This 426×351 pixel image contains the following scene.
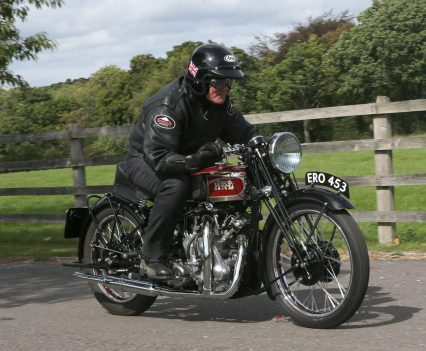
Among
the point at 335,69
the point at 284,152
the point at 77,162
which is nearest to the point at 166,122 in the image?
the point at 284,152

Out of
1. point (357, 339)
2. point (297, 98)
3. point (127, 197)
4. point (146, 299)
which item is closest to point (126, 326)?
point (146, 299)

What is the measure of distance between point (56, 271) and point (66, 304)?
1.93m

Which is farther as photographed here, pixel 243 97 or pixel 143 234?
pixel 243 97

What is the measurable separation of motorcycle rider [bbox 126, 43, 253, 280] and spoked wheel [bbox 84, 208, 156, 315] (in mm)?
390

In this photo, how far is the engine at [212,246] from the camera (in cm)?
549

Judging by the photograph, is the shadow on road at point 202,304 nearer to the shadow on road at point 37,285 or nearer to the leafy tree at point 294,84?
the shadow on road at point 37,285

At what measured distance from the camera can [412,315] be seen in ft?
18.5

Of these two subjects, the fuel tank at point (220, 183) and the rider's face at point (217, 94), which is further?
the rider's face at point (217, 94)

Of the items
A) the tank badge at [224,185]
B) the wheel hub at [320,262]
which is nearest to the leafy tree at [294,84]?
the tank badge at [224,185]

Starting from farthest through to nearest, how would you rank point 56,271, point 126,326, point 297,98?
1. point 297,98
2. point 56,271
3. point 126,326

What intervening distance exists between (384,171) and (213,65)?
452cm

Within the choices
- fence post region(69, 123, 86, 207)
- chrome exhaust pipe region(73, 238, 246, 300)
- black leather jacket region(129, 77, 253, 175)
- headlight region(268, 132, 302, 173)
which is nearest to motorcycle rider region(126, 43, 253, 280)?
black leather jacket region(129, 77, 253, 175)

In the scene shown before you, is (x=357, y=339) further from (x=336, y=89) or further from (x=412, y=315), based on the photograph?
(x=336, y=89)

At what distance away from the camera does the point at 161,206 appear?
221 inches
